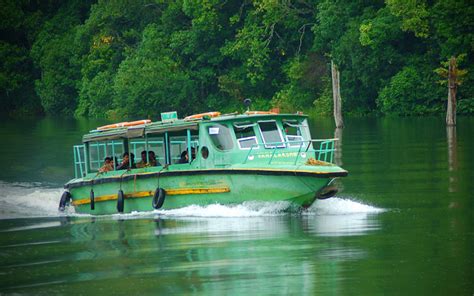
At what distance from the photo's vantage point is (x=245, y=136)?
28297 mm

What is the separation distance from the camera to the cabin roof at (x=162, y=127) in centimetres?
2805

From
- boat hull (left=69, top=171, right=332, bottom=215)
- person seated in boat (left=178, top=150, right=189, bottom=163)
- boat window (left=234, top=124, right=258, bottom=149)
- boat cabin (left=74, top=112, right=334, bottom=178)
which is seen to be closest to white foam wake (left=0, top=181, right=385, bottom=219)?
boat hull (left=69, top=171, right=332, bottom=215)

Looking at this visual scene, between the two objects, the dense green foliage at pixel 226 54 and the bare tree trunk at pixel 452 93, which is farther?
the dense green foliage at pixel 226 54

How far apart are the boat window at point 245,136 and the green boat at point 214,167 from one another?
0.08 ft

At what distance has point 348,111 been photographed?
75750 mm

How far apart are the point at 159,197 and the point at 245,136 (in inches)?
103

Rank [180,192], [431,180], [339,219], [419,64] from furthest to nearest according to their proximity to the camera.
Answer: [419,64] < [431,180] < [180,192] < [339,219]

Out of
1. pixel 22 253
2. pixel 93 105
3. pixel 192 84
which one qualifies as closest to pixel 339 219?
pixel 22 253

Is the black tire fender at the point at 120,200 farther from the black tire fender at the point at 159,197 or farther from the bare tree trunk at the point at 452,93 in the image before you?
the bare tree trunk at the point at 452,93

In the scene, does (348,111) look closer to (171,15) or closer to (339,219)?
(171,15)

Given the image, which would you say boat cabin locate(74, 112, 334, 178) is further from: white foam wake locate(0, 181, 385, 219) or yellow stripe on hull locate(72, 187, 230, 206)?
white foam wake locate(0, 181, 385, 219)

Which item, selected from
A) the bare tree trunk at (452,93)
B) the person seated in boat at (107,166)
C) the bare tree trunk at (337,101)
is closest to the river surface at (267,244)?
the person seated in boat at (107,166)

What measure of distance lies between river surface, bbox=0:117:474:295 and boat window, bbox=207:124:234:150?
155 centimetres

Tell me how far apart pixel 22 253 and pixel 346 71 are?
168 feet
